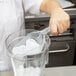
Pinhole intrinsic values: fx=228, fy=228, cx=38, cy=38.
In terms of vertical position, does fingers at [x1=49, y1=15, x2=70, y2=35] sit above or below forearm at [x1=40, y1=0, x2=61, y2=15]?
below

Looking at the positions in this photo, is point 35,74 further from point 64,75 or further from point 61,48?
point 61,48

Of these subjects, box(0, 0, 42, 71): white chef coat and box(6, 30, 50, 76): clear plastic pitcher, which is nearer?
box(6, 30, 50, 76): clear plastic pitcher

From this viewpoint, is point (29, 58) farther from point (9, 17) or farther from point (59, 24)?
point (9, 17)

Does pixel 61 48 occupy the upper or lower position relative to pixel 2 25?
lower

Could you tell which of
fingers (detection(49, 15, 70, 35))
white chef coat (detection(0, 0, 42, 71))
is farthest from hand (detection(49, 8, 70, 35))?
white chef coat (detection(0, 0, 42, 71))

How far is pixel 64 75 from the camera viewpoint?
0.85m

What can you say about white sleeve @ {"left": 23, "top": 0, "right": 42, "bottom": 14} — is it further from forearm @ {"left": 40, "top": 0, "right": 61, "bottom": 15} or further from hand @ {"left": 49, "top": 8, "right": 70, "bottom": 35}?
hand @ {"left": 49, "top": 8, "right": 70, "bottom": 35}

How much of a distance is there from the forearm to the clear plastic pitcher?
14 cm

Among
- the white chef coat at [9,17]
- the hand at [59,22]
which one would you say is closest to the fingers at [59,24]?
the hand at [59,22]

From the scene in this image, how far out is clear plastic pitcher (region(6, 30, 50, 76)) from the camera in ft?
2.20

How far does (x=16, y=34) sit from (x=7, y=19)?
17cm

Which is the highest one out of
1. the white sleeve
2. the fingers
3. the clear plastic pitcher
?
the white sleeve

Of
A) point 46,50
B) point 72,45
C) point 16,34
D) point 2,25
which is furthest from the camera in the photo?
point 72,45

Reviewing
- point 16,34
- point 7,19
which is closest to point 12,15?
point 7,19
